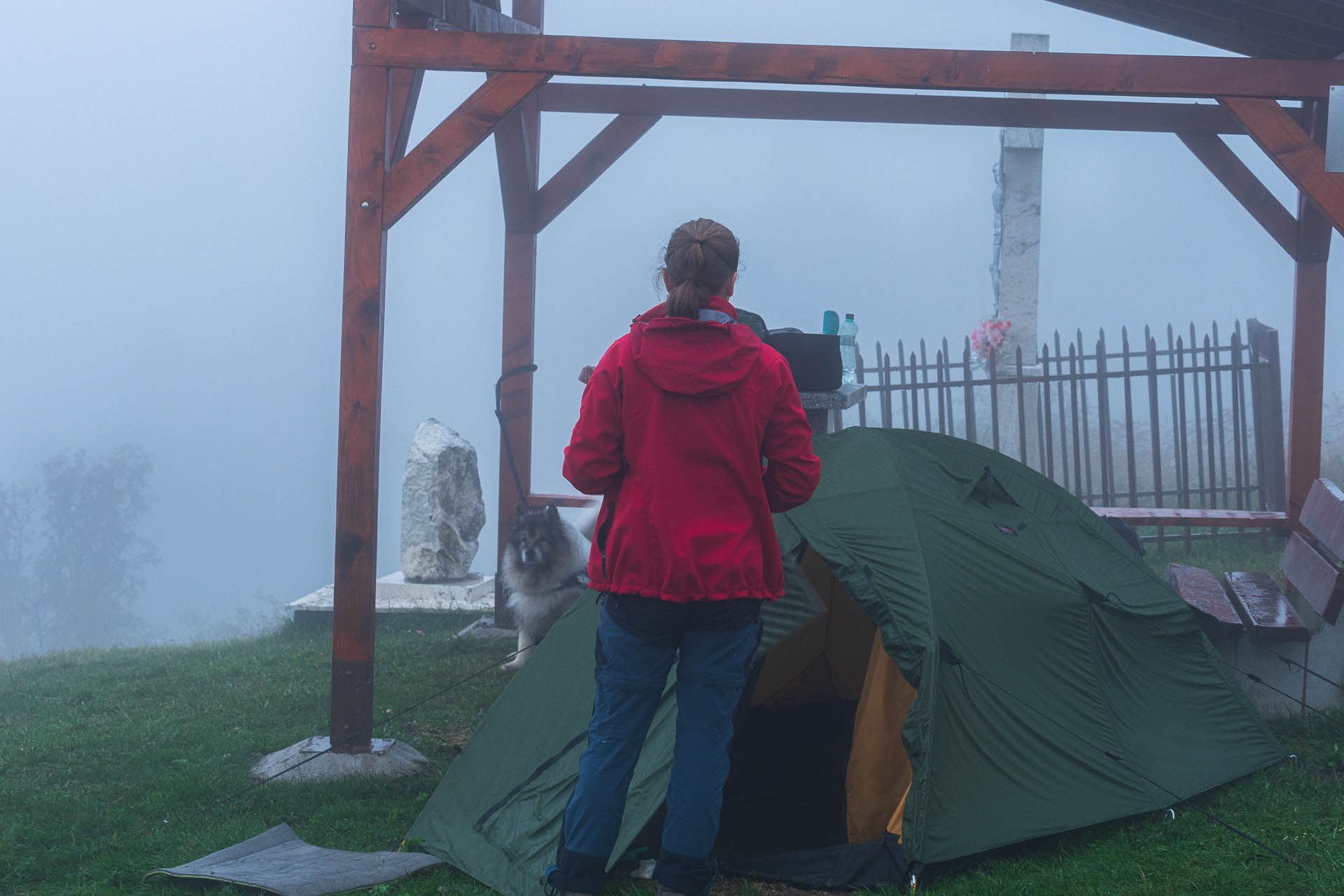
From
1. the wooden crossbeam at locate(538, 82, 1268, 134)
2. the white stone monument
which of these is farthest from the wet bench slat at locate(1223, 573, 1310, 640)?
the white stone monument

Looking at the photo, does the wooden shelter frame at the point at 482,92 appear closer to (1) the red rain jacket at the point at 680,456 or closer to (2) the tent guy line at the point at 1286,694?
(2) the tent guy line at the point at 1286,694

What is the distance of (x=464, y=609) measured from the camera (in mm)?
7980

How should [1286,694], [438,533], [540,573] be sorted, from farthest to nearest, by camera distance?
[438,533] < [540,573] < [1286,694]

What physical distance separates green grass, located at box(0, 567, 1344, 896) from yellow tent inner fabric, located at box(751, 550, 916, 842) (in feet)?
1.15

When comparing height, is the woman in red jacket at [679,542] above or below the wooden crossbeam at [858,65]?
below

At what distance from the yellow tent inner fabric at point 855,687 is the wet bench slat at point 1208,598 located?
4.77ft

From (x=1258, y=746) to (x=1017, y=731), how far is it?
1363mm

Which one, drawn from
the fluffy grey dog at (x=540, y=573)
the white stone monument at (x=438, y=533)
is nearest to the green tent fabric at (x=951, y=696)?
the fluffy grey dog at (x=540, y=573)

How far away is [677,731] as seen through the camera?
257 cm

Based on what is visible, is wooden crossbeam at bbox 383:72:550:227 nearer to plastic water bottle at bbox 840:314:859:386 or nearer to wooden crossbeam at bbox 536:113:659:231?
plastic water bottle at bbox 840:314:859:386

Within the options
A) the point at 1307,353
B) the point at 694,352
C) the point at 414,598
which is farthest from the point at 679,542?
the point at 414,598

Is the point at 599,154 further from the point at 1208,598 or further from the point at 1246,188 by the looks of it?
the point at 1208,598

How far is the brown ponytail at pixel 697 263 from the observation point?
2553 mm

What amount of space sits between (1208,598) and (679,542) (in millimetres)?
3471
